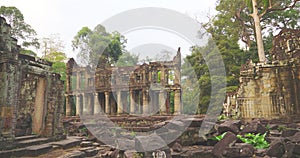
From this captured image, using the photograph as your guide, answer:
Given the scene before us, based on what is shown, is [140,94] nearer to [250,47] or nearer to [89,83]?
[89,83]

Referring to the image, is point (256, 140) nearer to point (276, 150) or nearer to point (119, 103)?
point (276, 150)

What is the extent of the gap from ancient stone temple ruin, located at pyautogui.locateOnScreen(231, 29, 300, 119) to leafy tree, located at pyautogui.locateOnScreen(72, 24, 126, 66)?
93.4 feet

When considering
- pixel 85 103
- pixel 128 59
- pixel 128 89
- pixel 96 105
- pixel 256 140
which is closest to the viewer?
pixel 256 140

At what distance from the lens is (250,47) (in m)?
23.1

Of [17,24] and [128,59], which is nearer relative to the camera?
[17,24]

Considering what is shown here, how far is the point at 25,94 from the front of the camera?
994 cm

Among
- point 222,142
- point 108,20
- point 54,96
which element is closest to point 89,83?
point 108,20

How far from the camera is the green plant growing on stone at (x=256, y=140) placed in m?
6.41

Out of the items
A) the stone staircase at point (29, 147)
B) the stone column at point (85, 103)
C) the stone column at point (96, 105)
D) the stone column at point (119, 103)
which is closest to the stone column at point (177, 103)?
the stone column at point (119, 103)

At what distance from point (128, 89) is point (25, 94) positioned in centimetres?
1725

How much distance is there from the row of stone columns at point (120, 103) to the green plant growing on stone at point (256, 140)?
691 inches

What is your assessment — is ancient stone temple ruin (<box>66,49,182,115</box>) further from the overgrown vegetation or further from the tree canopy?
the overgrown vegetation

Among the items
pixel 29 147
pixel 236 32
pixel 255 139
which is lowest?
pixel 29 147

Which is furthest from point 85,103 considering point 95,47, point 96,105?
point 95,47
